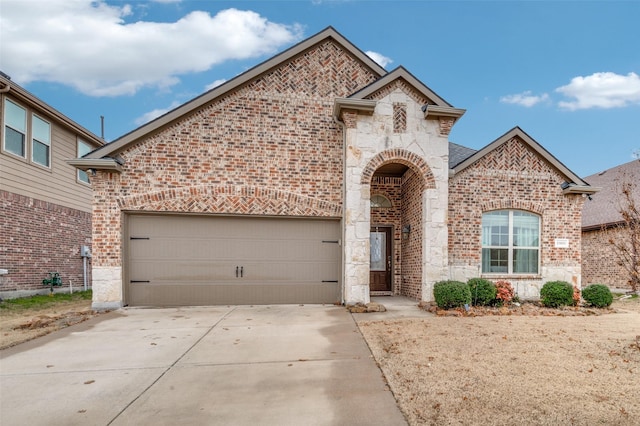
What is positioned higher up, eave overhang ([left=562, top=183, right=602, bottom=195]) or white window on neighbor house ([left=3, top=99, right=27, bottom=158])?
white window on neighbor house ([left=3, top=99, right=27, bottom=158])

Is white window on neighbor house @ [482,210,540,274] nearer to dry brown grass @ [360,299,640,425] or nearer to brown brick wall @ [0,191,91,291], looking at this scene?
dry brown grass @ [360,299,640,425]

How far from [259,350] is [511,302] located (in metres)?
7.55

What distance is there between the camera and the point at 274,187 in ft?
32.3

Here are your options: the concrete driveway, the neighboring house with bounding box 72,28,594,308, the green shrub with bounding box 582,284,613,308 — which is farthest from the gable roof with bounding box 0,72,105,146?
the green shrub with bounding box 582,284,613,308

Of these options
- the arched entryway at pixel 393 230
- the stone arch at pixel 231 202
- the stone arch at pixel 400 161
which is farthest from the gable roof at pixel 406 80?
the stone arch at pixel 231 202

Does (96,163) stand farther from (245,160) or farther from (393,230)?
(393,230)

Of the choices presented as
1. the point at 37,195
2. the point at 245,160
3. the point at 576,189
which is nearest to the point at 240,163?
the point at 245,160

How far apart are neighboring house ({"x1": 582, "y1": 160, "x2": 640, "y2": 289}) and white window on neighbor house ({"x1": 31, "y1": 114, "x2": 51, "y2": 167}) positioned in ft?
73.1

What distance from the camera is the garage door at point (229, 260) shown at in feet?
31.4

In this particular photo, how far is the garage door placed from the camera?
377 inches

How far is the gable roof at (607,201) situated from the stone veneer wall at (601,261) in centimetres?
46

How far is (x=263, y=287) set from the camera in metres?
9.93

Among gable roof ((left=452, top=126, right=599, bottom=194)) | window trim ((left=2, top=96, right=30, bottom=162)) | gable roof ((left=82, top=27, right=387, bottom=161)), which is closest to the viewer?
gable roof ((left=82, top=27, right=387, bottom=161))

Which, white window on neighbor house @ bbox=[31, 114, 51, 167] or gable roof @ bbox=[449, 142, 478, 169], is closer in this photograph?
gable roof @ bbox=[449, 142, 478, 169]
